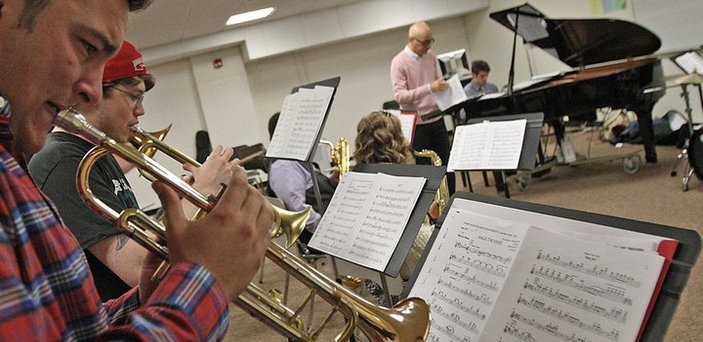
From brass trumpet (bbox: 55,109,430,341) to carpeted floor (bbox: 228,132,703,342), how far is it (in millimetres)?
2069

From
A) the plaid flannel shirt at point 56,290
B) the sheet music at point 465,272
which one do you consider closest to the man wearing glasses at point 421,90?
the sheet music at point 465,272

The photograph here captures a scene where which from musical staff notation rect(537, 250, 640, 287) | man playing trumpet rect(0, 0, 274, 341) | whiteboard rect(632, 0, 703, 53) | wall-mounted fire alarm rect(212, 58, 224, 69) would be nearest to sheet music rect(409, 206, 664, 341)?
musical staff notation rect(537, 250, 640, 287)

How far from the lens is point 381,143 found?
3426mm

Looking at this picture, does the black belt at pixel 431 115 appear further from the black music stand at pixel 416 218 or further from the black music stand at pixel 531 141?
the black music stand at pixel 416 218

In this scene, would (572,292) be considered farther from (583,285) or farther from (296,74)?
(296,74)

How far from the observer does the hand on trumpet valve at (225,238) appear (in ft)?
2.84

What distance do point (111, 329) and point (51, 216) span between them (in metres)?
0.16

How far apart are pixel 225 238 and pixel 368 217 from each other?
4.19 feet

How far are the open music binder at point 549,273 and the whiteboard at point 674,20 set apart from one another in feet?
21.7

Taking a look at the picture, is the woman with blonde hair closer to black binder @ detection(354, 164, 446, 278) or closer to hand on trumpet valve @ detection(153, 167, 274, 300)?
black binder @ detection(354, 164, 446, 278)

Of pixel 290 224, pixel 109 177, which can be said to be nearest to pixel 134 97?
pixel 109 177

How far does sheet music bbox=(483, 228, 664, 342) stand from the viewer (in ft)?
3.41

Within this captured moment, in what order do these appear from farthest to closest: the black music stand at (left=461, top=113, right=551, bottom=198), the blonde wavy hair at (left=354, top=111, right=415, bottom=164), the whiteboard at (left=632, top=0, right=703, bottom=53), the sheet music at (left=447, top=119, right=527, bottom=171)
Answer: the whiteboard at (left=632, top=0, right=703, bottom=53) → the sheet music at (left=447, top=119, right=527, bottom=171) → the black music stand at (left=461, top=113, right=551, bottom=198) → the blonde wavy hair at (left=354, top=111, right=415, bottom=164)

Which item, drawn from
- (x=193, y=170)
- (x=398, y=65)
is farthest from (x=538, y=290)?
(x=398, y=65)
